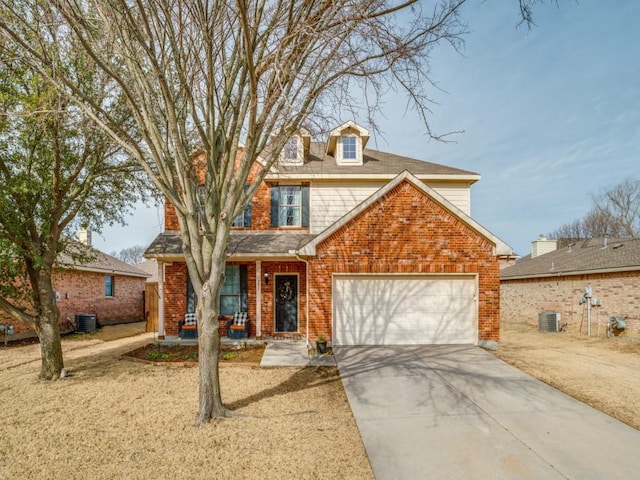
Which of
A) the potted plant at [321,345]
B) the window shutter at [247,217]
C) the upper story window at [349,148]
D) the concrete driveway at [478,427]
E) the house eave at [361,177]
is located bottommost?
the concrete driveway at [478,427]

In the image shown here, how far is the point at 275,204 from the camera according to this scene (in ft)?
42.4

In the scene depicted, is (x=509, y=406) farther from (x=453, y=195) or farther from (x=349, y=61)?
(x=453, y=195)

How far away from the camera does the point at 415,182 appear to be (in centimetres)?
1042

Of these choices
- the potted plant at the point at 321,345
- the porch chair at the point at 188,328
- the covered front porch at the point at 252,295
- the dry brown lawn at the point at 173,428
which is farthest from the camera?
the covered front porch at the point at 252,295

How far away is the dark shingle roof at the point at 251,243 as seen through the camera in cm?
1130

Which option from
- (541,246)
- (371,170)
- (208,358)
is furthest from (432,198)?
(541,246)

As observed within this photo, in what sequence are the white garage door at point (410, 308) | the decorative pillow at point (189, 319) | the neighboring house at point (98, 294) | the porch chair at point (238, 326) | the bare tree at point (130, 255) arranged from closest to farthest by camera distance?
the white garage door at point (410, 308)
the porch chair at point (238, 326)
the decorative pillow at point (189, 319)
the neighboring house at point (98, 294)
the bare tree at point (130, 255)

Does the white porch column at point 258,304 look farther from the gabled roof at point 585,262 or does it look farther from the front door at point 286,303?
the gabled roof at point 585,262

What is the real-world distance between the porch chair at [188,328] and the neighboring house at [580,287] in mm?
14844

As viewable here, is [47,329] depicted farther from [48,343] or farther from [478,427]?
[478,427]

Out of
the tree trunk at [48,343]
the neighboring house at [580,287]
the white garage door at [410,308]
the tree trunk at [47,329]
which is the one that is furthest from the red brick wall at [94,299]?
the neighboring house at [580,287]

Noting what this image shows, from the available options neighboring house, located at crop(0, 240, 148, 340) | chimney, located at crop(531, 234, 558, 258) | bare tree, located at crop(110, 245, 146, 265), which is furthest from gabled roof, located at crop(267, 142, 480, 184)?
bare tree, located at crop(110, 245, 146, 265)

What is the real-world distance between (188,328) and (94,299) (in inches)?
370

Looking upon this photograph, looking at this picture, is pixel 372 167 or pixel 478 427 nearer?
pixel 478 427
